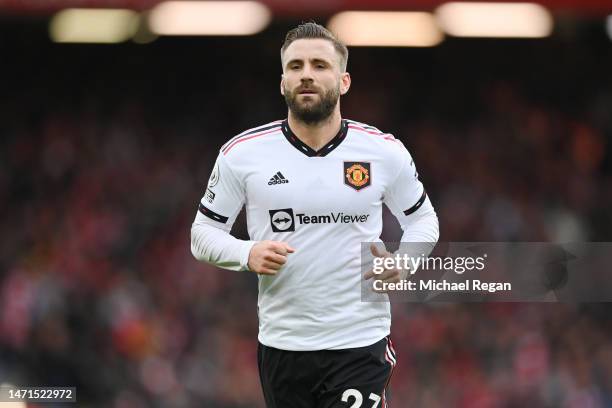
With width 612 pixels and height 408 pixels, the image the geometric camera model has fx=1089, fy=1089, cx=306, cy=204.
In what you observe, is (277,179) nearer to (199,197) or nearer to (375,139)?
(375,139)

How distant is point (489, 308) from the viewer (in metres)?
11.1

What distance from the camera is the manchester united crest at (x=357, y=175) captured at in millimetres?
4148

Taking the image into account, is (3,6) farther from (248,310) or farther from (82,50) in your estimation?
(248,310)

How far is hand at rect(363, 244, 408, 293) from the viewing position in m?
3.95

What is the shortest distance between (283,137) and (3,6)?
7.02 m

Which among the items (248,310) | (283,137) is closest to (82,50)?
(248,310)

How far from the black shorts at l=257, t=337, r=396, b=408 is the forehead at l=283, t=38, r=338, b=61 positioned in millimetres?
1109

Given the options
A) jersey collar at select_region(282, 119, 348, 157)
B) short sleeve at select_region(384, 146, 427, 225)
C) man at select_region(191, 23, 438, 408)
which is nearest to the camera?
man at select_region(191, 23, 438, 408)

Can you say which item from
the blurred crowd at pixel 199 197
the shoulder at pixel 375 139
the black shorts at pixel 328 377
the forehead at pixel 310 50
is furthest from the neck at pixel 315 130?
the blurred crowd at pixel 199 197

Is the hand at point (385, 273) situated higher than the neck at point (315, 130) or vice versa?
the neck at point (315, 130)

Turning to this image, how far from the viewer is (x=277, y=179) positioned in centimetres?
412

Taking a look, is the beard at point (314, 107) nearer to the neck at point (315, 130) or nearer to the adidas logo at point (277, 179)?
the neck at point (315, 130)

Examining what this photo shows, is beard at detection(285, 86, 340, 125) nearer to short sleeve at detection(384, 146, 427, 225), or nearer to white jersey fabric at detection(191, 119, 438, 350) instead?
white jersey fabric at detection(191, 119, 438, 350)

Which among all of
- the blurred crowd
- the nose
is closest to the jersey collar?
the nose
